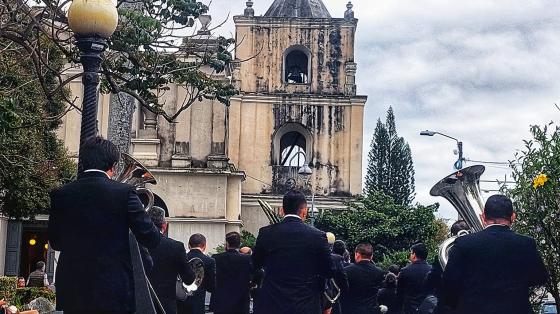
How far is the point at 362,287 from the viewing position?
464 inches

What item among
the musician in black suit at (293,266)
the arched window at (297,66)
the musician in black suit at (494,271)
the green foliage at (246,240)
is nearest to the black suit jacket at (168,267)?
the musician in black suit at (293,266)

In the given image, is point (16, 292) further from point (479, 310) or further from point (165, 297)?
point (479, 310)

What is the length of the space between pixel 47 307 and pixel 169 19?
7.25 m

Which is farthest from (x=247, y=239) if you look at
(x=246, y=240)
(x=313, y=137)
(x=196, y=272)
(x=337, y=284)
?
(x=337, y=284)

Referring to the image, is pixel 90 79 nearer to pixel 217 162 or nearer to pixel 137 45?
pixel 137 45

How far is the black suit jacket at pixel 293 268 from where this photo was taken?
8.08m

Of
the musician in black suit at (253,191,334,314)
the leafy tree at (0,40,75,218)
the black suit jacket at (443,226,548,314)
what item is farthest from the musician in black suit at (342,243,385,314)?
the leafy tree at (0,40,75,218)

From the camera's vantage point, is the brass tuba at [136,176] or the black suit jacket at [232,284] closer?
the brass tuba at [136,176]

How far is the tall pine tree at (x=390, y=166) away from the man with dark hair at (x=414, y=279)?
4174 centimetres

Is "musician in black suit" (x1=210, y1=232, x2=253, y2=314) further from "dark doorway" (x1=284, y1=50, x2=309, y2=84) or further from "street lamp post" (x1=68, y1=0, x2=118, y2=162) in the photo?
"dark doorway" (x1=284, y1=50, x2=309, y2=84)

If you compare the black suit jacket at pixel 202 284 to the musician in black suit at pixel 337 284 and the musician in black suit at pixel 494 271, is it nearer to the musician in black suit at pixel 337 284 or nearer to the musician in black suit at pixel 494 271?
the musician in black suit at pixel 337 284

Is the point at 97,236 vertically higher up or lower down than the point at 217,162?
lower down

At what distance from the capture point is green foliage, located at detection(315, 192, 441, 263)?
35.0 metres

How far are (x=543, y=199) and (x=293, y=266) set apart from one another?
4.19m
